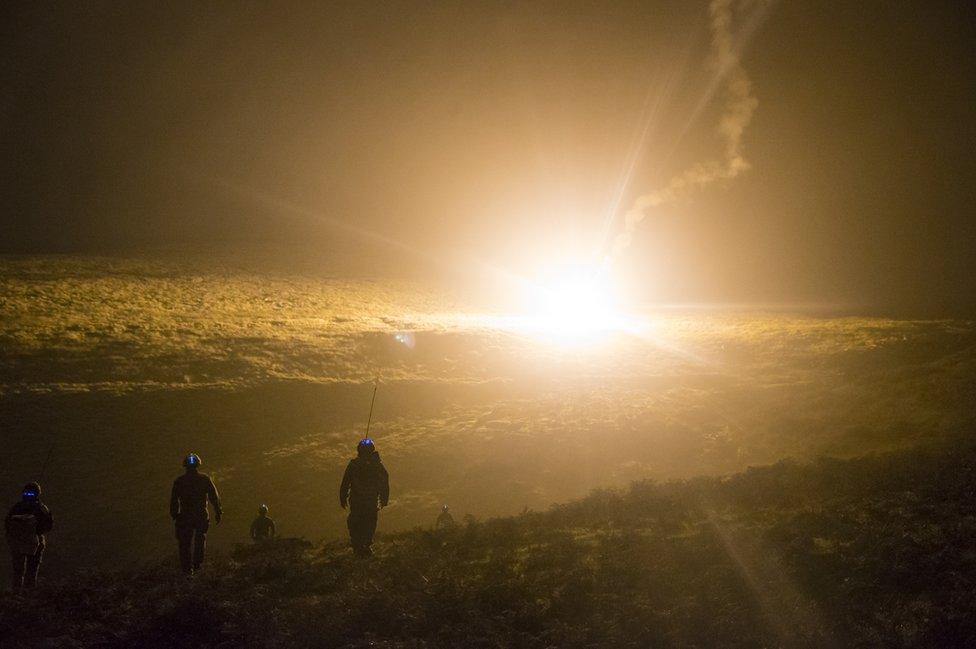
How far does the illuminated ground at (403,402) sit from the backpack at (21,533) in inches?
172

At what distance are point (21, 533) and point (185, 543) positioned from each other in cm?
285

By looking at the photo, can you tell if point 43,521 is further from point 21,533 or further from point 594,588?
point 594,588

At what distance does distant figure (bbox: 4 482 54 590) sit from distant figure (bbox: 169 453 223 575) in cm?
227

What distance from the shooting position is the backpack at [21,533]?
1079 centimetres

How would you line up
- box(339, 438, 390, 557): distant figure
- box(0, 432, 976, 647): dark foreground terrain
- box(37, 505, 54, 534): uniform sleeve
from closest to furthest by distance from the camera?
box(0, 432, 976, 647): dark foreground terrain → box(339, 438, 390, 557): distant figure → box(37, 505, 54, 534): uniform sleeve

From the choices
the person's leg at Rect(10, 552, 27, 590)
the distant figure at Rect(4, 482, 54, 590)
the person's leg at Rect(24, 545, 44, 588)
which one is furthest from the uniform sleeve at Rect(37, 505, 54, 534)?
the person's leg at Rect(10, 552, 27, 590)

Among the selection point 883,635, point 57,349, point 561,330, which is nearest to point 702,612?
point 883,635

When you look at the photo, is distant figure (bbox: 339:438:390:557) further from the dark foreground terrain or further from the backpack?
the backpack

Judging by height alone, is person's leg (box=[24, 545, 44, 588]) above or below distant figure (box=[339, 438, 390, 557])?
below

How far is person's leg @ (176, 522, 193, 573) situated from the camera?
35.0 ft

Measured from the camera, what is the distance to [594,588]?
8.64 m

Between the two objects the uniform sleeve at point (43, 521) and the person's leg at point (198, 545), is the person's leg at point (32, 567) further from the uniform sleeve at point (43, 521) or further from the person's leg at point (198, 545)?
the person's leg at point (198, 545)

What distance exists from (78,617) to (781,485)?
42.4ft

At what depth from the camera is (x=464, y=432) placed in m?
23.5
